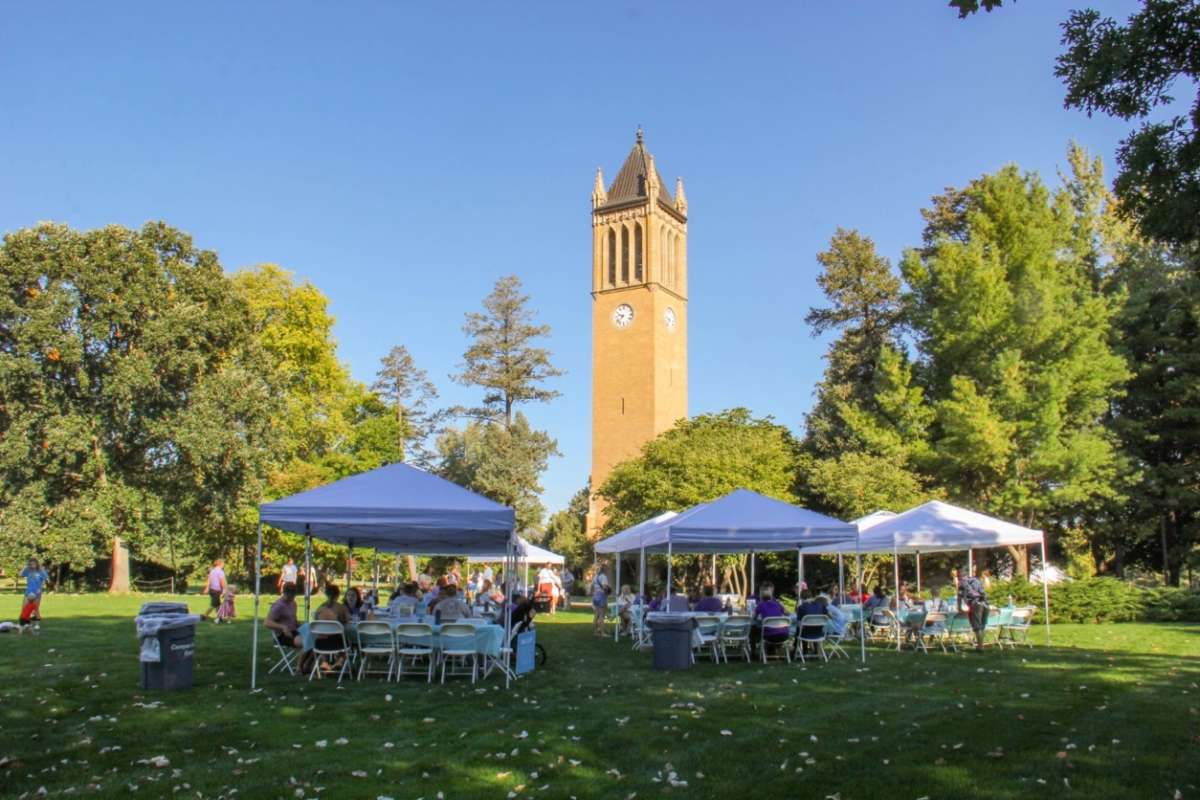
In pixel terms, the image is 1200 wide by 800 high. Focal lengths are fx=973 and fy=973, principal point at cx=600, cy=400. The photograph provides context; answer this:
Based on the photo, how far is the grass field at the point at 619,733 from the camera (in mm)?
6184

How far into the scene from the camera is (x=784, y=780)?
632 centimetres

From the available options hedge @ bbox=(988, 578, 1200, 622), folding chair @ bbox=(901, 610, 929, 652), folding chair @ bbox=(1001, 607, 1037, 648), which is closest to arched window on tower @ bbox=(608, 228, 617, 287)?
hedge @ bbox=(988, 578, 1200, 622)

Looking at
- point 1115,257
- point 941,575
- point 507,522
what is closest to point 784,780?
point 507,522

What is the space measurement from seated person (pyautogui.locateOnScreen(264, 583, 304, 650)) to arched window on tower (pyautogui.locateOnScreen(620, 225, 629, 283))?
45.0 meters

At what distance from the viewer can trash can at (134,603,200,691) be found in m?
→ 9.98

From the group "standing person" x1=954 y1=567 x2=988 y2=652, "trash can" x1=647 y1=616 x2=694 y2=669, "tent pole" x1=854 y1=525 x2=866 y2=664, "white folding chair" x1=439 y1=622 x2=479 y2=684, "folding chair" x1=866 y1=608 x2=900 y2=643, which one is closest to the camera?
"white folding chair" x1=439 y1=622 x2=479 y2=684

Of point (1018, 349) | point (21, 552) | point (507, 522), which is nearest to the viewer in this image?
point (507, 522)

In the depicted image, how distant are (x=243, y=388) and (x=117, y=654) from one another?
20386 mm

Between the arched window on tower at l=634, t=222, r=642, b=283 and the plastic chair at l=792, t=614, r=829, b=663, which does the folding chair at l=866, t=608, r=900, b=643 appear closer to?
the plastic chair at l=792, t=614, r=829, b=663

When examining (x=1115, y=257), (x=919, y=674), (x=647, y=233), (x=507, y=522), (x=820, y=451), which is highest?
(x=647, y=233)

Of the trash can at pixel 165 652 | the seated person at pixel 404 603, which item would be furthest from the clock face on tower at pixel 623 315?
the trash can at pixel 165 652

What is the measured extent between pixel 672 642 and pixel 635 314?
42.8 meters

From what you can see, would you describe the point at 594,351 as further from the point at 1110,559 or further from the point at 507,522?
the point at 507,522

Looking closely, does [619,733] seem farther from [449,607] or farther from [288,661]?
[288,661]
